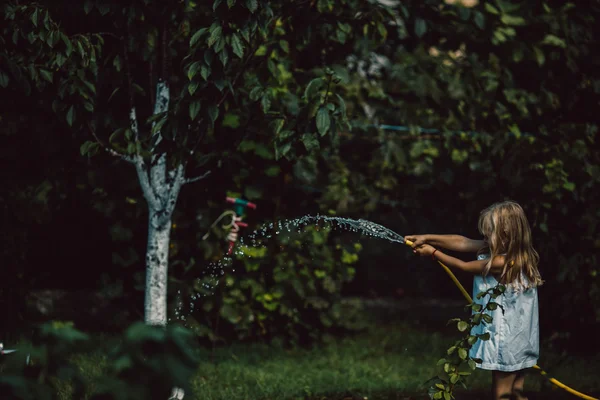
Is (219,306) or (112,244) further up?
(112,244)

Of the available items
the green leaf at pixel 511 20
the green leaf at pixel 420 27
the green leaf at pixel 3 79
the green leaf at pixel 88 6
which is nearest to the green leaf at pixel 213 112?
the green leaf at pixel 88 6

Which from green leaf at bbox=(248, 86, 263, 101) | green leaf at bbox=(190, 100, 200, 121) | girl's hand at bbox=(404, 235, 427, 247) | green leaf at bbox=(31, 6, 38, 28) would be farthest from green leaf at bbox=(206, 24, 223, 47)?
girl's hand at bbox=(404, 235, 427, 247)

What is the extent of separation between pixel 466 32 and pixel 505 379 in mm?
3055

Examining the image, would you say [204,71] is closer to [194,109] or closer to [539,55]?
[194,109]

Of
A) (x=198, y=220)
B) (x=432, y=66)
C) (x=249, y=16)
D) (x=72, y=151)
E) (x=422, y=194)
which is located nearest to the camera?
(x=249, y=16)

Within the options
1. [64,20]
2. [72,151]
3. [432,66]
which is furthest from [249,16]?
[432,66]

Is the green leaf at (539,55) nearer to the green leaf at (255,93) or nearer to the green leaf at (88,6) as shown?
the green leaf at (255,93)

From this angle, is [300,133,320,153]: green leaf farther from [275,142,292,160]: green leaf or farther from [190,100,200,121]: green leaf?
[190,100,200,121]: green leaf

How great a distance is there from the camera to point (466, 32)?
19.3 ft

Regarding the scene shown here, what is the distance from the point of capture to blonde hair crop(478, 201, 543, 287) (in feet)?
11.8

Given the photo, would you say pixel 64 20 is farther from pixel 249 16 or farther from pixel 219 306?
pixel 219 306

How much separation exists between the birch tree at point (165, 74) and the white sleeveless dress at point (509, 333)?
116 cm

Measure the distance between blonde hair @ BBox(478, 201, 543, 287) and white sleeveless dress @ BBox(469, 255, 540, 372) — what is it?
0.21ft

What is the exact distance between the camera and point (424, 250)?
3.63 meters
